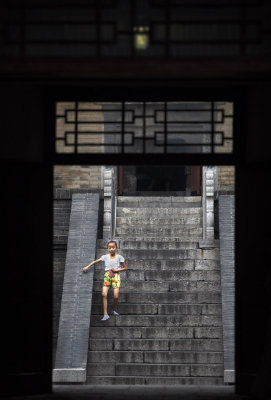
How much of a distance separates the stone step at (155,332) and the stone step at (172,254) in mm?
2462

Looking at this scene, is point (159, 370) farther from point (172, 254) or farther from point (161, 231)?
point (161, 231)

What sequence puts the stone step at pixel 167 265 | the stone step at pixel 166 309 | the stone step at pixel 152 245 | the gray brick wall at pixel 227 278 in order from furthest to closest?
the stone step at pixel 152 245 < the stone step at pixel 167 265 < the stone step at pixel 166 309 < the gray brick wall at pixel 227 278

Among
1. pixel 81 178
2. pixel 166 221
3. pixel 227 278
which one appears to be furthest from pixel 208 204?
pixel 227 278

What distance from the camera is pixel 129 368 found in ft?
51.1

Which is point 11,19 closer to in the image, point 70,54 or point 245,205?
point 70,54

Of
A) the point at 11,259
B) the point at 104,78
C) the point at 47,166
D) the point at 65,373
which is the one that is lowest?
the point at 65,373

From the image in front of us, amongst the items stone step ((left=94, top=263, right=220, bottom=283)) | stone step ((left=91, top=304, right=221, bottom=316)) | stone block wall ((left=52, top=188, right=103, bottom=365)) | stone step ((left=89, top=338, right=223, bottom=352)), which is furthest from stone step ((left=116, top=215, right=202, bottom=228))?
stone step ((left=89, top=338, right=223, bottom=352))

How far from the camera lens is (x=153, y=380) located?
15.3 meters

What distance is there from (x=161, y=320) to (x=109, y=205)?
16.1 ft

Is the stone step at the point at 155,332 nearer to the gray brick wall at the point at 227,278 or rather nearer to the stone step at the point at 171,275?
the gray brick wall at the point at 227,278

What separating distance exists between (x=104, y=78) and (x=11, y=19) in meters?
1.17

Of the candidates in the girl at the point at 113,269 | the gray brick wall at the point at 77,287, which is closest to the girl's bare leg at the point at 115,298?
the girl at the point at 113,269

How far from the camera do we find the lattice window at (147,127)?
12.6m

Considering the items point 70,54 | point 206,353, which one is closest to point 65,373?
point 206,353
